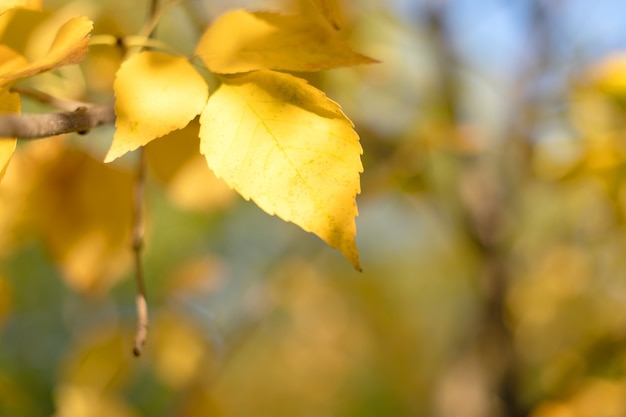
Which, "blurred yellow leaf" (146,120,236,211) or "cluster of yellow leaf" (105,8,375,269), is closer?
"cluster of yellow leaf" (105,8,375,269)

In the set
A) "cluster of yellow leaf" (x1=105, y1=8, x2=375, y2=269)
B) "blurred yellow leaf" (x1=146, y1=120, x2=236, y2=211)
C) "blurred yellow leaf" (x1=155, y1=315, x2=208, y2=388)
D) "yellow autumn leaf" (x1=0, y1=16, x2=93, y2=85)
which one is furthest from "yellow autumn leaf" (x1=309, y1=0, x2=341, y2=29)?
"blurred yellow leaf" (x1=155, y1=315, x2=208, y2=388)

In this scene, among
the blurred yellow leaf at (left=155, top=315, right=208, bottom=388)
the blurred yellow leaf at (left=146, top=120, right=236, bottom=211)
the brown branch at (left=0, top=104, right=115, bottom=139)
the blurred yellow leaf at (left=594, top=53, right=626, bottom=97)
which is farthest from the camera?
the blurred yellow leaf at (left=155, top=315, right=208, bottom=388)

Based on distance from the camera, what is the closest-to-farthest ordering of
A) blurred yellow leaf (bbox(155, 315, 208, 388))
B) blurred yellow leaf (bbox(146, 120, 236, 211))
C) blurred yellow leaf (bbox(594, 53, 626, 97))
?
blurred yellow leaf (bbox(146, 120, 236, 211)), blurred yellow leaf (bbox(594, 53, 626, 97)), blurred yellow leaf (bbox(155, 315, 208, 388))

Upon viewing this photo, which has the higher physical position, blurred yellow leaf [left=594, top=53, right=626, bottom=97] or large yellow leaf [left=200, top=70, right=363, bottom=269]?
large yellow leaf [left=200, top=70, right=363, bottom=269]

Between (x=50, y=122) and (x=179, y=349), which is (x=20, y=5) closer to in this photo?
(x=50, y=122)

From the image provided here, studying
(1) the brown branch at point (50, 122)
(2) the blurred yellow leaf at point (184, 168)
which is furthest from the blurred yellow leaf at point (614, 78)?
(1) the brown branch at point (50, 122)

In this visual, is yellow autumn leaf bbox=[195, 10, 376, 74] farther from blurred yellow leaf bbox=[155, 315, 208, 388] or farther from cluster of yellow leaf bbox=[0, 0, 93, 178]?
blurred yellow leaf bbox=[155, 315, 208, 388]

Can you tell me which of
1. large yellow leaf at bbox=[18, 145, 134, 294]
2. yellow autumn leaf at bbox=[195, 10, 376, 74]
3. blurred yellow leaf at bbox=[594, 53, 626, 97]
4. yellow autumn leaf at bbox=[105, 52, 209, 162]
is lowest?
large yellow leaf at bbox=[18, 145, 134, 294]

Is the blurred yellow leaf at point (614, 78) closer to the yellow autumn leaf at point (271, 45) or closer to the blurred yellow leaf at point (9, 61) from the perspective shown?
the yellow autumn leaf at point (271, 45)
